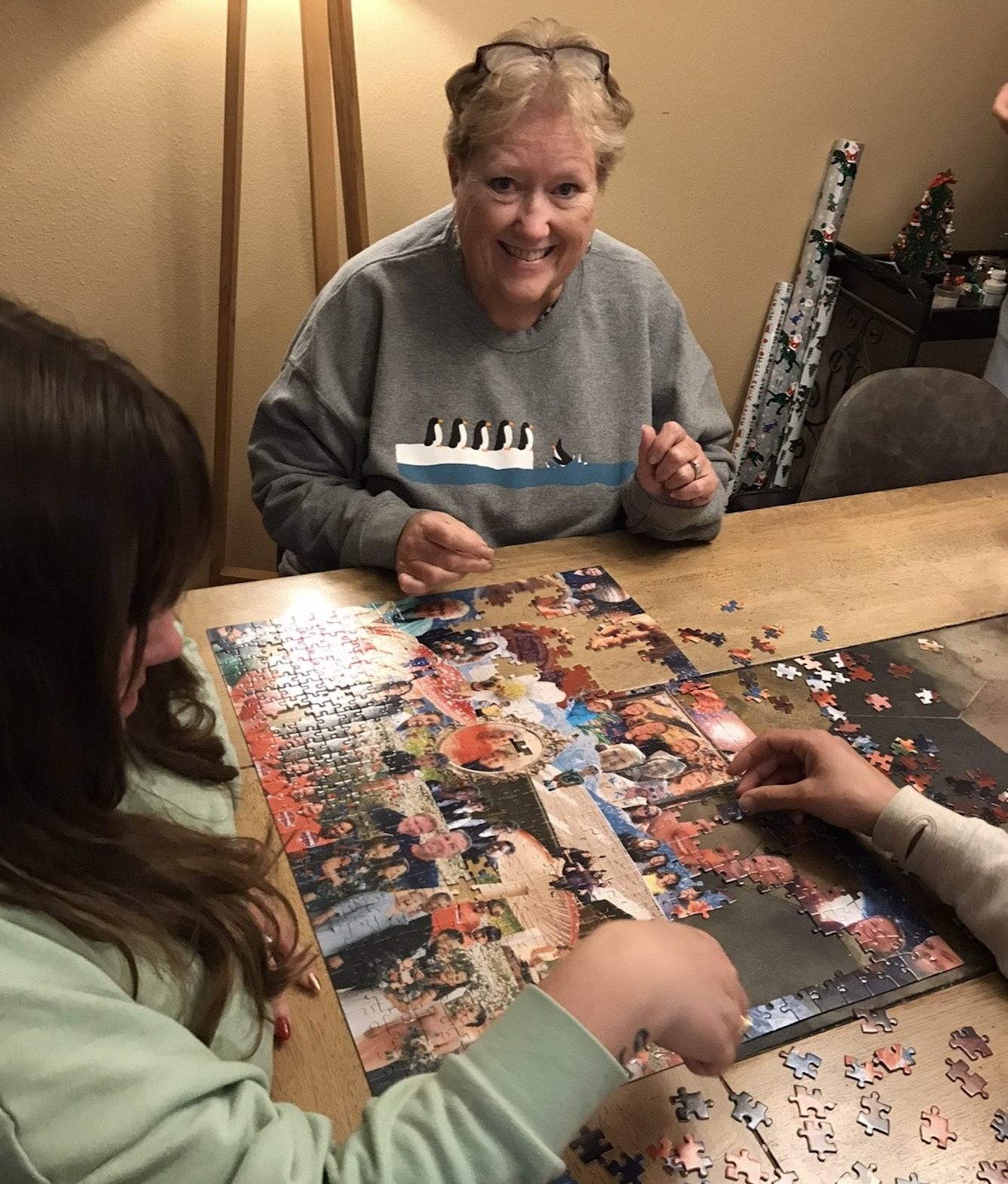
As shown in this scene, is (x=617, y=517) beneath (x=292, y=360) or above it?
beneath

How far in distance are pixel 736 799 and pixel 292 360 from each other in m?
1.00

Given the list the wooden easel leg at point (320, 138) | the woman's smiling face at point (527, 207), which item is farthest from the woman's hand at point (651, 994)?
the wooden easel leg at point (320, 138)

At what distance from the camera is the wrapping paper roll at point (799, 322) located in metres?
2.76

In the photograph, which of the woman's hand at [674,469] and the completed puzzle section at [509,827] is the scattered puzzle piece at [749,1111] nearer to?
the completed puzzle section at [509,827]

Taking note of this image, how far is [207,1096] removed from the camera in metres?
0.62

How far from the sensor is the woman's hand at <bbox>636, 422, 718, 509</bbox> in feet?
4.84

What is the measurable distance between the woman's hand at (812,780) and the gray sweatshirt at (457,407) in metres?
0.52

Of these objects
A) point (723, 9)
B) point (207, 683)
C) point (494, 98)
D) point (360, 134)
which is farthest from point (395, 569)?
point (723, 9)

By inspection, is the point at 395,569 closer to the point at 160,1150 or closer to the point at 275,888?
the point at 275,888

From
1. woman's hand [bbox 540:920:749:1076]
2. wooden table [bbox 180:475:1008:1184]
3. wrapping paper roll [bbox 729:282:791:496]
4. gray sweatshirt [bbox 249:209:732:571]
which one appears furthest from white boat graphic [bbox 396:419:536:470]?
wrapping paper roll [bbox 729:282:791:496]

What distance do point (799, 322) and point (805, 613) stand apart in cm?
185

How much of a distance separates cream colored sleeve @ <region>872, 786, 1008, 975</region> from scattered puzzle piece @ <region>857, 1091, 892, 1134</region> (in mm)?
217

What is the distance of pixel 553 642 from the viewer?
51.2 inches

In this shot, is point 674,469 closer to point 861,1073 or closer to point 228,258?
point 861,1073
